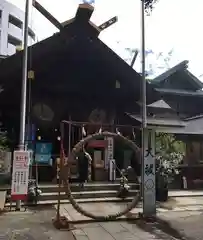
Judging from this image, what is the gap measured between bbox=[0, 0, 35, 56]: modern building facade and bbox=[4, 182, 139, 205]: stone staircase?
45.0 m

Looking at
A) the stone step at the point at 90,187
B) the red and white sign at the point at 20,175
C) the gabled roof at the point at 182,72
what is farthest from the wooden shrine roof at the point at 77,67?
the gabled roof at the point at 182,72

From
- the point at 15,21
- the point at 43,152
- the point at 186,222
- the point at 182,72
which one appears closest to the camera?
the point at 186,222

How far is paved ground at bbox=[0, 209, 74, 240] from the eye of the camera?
6.90 m

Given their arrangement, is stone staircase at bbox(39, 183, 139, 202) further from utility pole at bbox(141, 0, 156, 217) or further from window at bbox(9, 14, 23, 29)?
window at bbox(9, 14, 23, 29)

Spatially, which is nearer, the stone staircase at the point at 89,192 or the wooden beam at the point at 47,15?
the stone staircase at the point at 89,192

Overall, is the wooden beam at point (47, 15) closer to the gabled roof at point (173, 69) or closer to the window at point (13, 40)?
the gabled roof at point (173, 69)

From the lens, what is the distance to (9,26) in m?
56.7

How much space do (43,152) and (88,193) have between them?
3.50 m

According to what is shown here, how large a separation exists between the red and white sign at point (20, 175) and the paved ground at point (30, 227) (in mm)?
579

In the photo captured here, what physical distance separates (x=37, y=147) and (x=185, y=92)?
39.6 ft

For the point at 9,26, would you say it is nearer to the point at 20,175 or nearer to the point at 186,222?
the point at 20,175

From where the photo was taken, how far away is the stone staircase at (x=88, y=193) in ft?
36.6

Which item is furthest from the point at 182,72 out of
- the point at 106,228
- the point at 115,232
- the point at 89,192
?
the point at 115,232

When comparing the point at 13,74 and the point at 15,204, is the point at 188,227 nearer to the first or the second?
the point at 15,204
